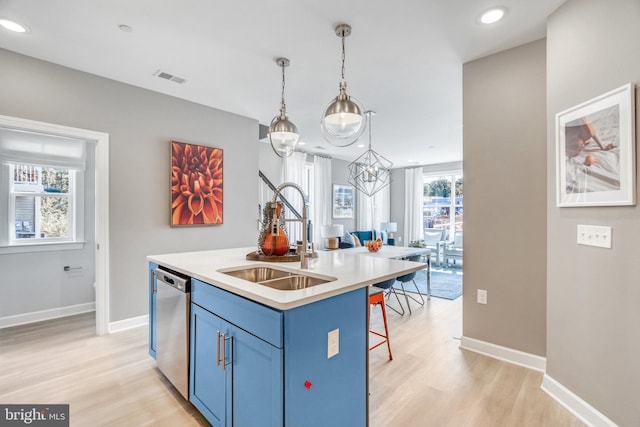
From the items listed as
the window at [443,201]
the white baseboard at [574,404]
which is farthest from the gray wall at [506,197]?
the window at [443,201]

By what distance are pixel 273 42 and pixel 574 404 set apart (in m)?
3.31

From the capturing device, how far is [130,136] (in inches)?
129

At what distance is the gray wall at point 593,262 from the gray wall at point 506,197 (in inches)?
11.7

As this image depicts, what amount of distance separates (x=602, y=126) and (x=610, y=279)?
2.87 ft

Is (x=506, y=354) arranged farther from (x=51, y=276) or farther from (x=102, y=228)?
(x=51, y=276)

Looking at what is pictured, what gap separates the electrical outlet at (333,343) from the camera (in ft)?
4.54

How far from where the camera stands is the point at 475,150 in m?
2.74

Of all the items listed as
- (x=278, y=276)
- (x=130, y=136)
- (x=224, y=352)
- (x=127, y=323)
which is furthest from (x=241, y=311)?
(x=130, y=136)

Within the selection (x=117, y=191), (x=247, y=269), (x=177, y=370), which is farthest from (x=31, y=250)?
(x=247, y=269)

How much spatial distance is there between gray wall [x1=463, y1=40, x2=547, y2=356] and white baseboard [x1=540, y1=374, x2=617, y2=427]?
0.38 m

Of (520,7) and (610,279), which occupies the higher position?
(520,7)

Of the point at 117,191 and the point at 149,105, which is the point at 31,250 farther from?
the point at 149,105

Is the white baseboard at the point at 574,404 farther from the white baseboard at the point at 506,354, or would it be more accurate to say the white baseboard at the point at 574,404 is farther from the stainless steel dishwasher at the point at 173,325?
the stainless steel dishwasher at the point at 173,325

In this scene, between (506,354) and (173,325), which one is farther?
(506,354)
